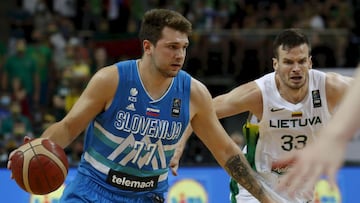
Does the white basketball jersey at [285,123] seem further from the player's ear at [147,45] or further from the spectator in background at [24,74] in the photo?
the spectator in background at [24,74]

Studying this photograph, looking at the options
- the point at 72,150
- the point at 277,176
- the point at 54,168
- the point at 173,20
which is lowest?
the point at 72,150

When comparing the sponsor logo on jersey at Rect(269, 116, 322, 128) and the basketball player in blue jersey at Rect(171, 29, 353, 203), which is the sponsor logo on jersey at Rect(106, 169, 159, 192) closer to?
the basketball player in blue jersey at Rect(171, 29, 353, 203)

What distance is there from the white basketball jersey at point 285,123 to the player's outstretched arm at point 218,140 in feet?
2.63

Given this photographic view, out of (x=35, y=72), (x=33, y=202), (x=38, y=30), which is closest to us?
(x=33, y=202)

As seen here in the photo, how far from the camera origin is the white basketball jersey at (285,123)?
6625mm

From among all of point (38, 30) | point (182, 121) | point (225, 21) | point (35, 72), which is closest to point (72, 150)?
point (35, 72)

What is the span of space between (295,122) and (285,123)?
8 cm

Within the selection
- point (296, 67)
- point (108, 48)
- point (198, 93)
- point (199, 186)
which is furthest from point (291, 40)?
point (108, 48)

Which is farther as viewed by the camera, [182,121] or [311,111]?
[311,111]

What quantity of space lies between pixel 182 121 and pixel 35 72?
855cm

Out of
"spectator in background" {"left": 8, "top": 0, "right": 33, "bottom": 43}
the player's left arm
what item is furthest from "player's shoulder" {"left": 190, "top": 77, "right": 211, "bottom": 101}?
"spectator in background" {"left": 8, "top": 0, "right": 33, "bottom": 43}

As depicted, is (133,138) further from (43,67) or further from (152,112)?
(43,67)

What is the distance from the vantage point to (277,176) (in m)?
6.66

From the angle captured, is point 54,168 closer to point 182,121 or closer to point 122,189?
point 122,189
